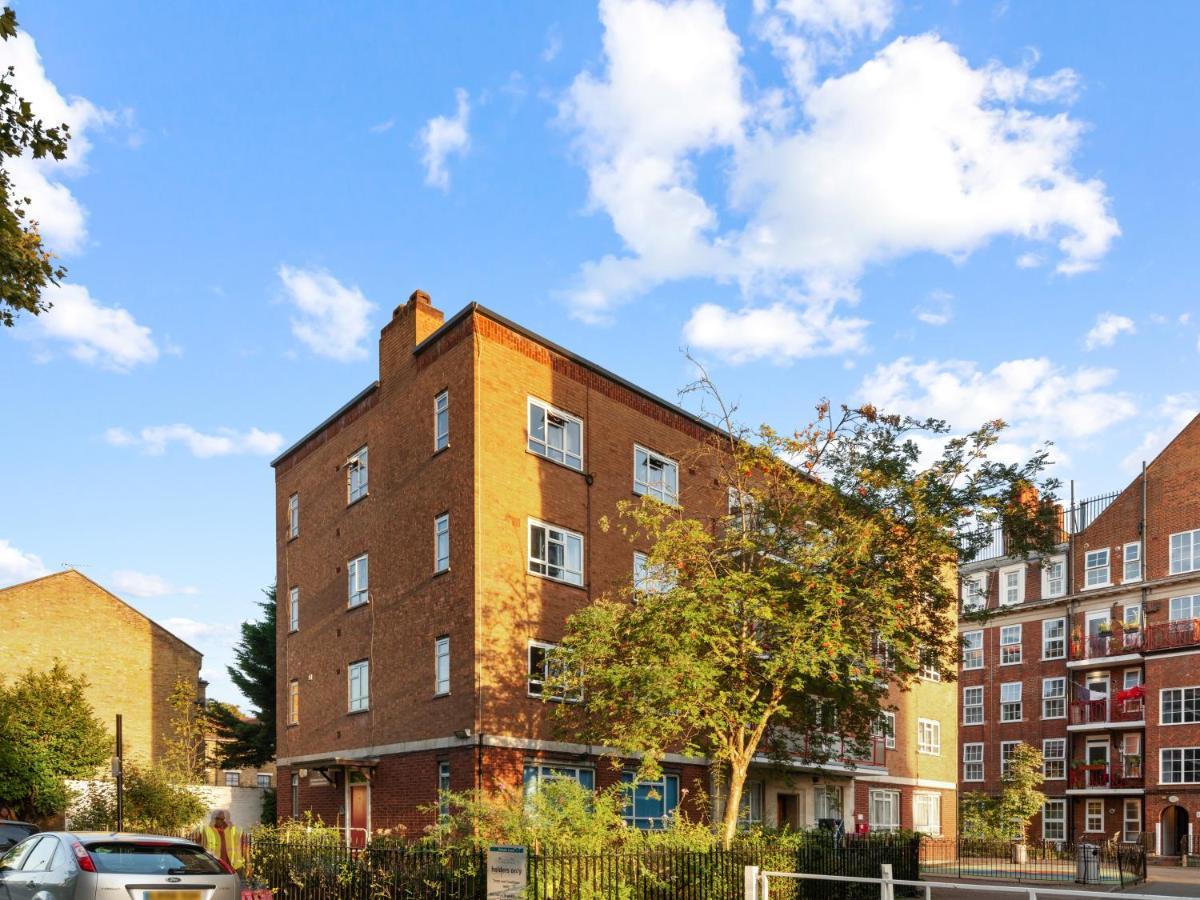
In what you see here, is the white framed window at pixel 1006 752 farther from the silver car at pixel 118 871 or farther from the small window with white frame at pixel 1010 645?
the silver car at pixel 118 871

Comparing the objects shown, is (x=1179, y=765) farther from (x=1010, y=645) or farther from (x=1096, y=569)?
(x=1010, y=645)

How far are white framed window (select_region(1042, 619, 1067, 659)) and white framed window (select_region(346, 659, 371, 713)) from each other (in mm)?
40591

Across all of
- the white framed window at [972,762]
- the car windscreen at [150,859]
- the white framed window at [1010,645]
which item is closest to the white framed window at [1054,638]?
the white framed window at [1010,645]

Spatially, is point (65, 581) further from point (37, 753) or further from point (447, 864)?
point (447, 864)

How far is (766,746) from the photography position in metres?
26.8

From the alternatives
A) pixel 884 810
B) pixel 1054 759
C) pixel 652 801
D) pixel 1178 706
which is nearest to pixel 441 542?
pixel 652 801

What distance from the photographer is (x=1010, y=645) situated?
5875cm

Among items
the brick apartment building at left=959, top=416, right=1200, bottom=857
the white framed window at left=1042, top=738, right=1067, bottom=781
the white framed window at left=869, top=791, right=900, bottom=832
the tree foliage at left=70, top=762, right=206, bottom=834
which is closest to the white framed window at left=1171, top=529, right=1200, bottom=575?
the brick apartment building at left=959, top=416, right=1200, bottom=857

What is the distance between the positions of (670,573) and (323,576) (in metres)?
13.4

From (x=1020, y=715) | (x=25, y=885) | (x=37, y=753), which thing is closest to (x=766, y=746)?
(x=25, y=885)

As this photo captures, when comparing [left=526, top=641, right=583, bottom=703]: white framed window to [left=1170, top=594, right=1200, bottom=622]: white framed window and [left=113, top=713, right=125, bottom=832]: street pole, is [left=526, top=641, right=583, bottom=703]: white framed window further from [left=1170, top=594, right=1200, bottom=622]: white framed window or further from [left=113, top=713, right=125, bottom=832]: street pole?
[left=1170, top=594, right=1200, bottom=622]: white framed window

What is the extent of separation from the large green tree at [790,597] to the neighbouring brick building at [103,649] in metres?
27.8

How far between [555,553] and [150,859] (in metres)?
14.7

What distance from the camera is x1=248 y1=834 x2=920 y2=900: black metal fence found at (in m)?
13.3
